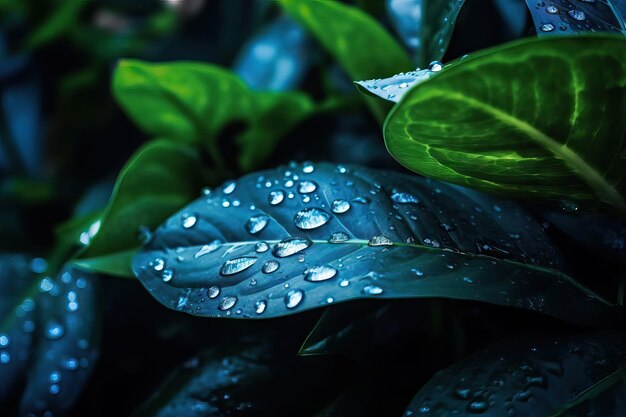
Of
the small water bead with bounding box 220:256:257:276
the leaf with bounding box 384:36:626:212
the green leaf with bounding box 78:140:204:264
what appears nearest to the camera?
the leaf with bounding box 384:36:626:212

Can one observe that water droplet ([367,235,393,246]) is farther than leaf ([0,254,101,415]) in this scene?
No

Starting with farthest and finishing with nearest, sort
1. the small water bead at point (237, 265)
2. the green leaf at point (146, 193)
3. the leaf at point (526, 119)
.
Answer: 1. the green leaf at point (146, 193)
2. the small water bead at point (237, 265)
3. the leaf at point (526, 119)

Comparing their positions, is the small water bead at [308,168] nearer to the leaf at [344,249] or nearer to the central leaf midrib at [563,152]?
the leaf at [344,249]

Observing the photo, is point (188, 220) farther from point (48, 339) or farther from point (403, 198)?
point (48, 339)

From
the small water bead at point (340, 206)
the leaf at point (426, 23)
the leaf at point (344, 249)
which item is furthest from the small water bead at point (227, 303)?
the leaf at point (426, 23)

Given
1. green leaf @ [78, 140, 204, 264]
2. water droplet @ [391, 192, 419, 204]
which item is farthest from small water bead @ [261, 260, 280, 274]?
green leaf @ [78, 140, 204, 264]

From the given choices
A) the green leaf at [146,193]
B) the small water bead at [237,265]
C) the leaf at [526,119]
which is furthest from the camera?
the green leaf at [146,193]

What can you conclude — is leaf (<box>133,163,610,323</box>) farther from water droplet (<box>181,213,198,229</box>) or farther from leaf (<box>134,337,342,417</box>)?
leaf (<box>134,337,342,417</box>)
